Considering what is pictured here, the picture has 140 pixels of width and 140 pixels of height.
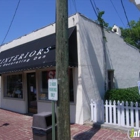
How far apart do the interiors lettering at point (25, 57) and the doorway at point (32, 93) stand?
1.18 meters

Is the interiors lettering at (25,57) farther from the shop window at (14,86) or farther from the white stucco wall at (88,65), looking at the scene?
the white stucco wall at (88,65)

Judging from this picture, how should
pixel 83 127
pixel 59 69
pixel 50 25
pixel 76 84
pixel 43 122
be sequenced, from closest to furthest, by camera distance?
pixel 59 69, pixel 43 122, pixel 83 127, pixel 76 84, pixel 50 25

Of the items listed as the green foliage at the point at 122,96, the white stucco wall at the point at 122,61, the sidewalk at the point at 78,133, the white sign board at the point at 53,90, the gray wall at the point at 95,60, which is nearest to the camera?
the white sign board at the point at 53,90

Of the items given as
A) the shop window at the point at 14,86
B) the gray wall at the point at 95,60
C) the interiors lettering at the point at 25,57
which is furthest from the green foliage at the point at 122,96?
the shop window at the point at 14,86

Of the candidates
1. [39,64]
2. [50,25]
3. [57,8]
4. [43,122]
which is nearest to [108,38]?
[50,25]

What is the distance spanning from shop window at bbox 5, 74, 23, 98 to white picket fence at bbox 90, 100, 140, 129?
560 cm

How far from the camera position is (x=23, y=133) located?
258 inches

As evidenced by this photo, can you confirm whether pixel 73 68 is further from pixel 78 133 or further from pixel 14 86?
pixel 14 86

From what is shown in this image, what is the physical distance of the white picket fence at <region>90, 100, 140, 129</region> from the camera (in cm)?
628

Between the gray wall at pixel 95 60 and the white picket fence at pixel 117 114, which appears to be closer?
the white picket fence at pixel 117 114

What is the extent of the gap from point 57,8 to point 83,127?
4.66 metres

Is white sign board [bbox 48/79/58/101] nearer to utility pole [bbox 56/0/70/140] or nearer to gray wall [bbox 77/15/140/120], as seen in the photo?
utility pole [bbox 56/0/70/140]

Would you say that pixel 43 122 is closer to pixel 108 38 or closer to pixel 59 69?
pixel 59 69

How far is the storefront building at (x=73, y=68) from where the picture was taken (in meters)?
7.60
